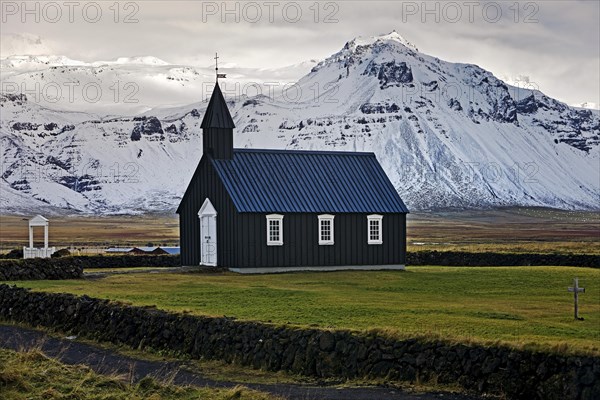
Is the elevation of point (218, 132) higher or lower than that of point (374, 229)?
higher

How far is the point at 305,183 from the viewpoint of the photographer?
5422cm

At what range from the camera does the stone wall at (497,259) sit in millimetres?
56156

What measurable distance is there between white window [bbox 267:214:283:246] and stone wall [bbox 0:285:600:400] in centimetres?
2191

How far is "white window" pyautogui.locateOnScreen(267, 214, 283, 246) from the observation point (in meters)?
51.2

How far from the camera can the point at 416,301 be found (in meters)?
32.9

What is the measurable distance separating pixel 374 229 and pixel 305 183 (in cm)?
412

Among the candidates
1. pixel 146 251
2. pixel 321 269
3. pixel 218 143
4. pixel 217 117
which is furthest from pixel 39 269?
pixel 146 251

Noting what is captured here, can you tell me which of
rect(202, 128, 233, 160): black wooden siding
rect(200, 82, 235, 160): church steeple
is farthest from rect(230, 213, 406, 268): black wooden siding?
rect(200, 82, 235, 160): church steeple

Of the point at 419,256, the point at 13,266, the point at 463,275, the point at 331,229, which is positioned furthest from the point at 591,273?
the point at 13,266

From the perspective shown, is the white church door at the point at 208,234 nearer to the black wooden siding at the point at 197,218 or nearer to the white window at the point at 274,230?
the black wooden siding at the point at 197,218

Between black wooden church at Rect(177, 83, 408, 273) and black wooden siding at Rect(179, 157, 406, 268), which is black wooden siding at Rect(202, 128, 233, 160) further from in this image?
black wooden siding at Rect(179, 157, 406, 268)

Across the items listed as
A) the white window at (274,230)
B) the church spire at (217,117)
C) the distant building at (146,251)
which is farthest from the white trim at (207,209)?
the distant building at (146,251)

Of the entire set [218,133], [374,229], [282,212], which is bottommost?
[374,229]

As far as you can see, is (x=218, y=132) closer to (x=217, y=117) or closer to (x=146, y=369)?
(x=217, y=117)
